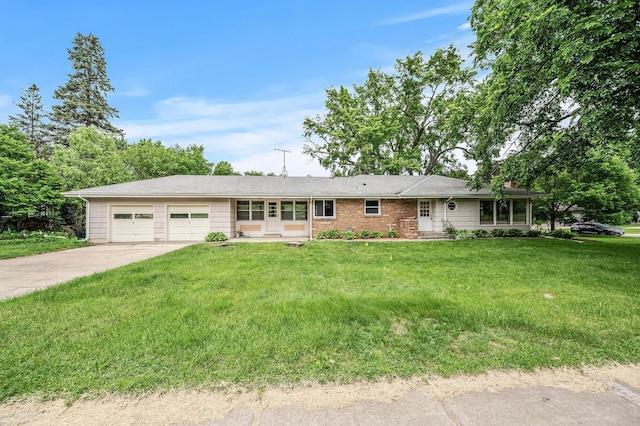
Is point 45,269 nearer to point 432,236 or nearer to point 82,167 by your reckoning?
point 432,236

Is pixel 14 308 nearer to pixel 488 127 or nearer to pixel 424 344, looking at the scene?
pixel 424 344

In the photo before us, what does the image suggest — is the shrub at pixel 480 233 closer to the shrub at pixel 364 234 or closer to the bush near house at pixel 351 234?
the bush near house at pixel 351 234

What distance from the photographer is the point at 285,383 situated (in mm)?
2377

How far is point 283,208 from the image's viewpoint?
52.8 ft

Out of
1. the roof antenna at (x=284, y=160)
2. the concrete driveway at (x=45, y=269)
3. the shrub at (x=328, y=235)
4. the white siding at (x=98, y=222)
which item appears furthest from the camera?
the roof antenna at (x=284, y=160)

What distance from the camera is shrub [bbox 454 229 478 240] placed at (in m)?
14.1

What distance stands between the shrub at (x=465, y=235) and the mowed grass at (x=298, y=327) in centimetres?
757

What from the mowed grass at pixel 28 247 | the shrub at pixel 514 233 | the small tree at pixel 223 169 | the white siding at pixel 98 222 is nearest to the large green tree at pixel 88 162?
the mowed grass at pixel 28 247

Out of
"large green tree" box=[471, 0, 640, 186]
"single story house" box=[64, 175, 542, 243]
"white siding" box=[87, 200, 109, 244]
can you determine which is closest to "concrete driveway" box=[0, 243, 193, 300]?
"white siding" box=[87, 200, 109, 244]

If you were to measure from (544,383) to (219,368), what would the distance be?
10.1 ft

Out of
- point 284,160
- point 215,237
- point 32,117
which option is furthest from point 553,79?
point 32,117

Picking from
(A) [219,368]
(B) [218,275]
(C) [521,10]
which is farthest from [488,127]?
(A) [219,368]

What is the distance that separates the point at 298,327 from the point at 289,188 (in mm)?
13174

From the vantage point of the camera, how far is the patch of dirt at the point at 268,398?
78.2 inches
